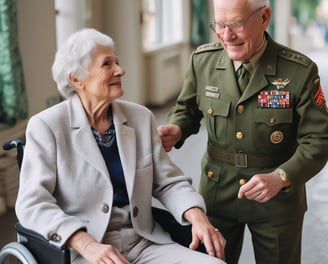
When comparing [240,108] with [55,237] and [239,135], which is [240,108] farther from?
[55,237]

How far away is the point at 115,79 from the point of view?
1915mm

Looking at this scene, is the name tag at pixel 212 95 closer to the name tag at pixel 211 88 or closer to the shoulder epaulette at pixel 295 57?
the name tag at pixel 211 88

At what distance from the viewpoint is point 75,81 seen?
193 centimetres

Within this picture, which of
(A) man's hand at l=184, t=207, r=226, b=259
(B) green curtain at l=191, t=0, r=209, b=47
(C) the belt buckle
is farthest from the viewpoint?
(B) green curtain at l=191, t=0, r=209, b=47

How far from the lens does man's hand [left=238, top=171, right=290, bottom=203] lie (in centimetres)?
177

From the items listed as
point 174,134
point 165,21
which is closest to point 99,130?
point 174,134

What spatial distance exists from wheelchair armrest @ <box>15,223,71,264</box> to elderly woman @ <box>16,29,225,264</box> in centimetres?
3

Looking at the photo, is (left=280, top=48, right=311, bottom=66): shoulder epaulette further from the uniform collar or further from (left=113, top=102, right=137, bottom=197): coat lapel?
(left=113, top=102, right=137, bottom=197): coat lapel

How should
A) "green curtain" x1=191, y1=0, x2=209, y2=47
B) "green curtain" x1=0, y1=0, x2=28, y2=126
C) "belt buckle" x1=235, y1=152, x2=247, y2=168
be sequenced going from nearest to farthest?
"belt buckle" x1=235, y1=152, x2=247, y2=168 < "green curtain" x1=0, y1=0, x2=28, y2=126 < "green curtain" x1=191, y1=0, x2=209, y2=47

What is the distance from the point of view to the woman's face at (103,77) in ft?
6.23

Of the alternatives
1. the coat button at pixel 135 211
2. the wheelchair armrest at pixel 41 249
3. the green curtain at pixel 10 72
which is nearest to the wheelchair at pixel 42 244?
the wheelchair armrest at pixel 41 249

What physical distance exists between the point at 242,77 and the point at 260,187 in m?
0.43

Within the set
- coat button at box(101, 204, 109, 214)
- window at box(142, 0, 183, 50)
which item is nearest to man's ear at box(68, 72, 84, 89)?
coat button at box(101, 204, 109, 214)

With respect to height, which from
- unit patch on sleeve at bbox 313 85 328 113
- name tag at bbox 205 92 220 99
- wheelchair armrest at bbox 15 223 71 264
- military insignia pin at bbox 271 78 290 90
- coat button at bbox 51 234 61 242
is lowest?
wheelchair armrest at bbox 15 223 71 264
